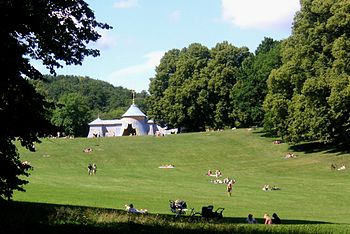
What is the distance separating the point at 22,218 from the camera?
39.3 ft

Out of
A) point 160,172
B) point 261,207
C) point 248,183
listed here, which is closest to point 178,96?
point 160,172

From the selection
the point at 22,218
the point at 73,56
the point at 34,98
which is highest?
the point at 73,56

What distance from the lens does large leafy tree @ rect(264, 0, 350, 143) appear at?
5222 cm

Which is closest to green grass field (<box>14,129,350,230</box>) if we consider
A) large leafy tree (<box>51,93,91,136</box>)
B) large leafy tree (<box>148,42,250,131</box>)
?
large leafy tree (<box>148,42,250,131</box>)

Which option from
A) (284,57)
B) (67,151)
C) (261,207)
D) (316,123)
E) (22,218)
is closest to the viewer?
(22,218)

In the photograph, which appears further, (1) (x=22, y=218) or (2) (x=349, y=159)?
(2) (x=349, y=159)

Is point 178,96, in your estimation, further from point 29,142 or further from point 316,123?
point 29,142

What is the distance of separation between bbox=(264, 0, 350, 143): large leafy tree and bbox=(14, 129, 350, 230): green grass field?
4029 millimetres

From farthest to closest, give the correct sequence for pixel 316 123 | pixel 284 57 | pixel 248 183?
pixel 284 57
pixel 316 123
pixel 248 183

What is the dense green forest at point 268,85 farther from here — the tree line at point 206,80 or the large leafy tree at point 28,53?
the large leafy tree at point 28,53

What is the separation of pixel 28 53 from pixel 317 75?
140 ft

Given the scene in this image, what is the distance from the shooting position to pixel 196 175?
54281 millimetres

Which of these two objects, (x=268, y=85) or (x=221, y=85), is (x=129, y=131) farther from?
(x=268, y=85)

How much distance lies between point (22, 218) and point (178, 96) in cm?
8896
